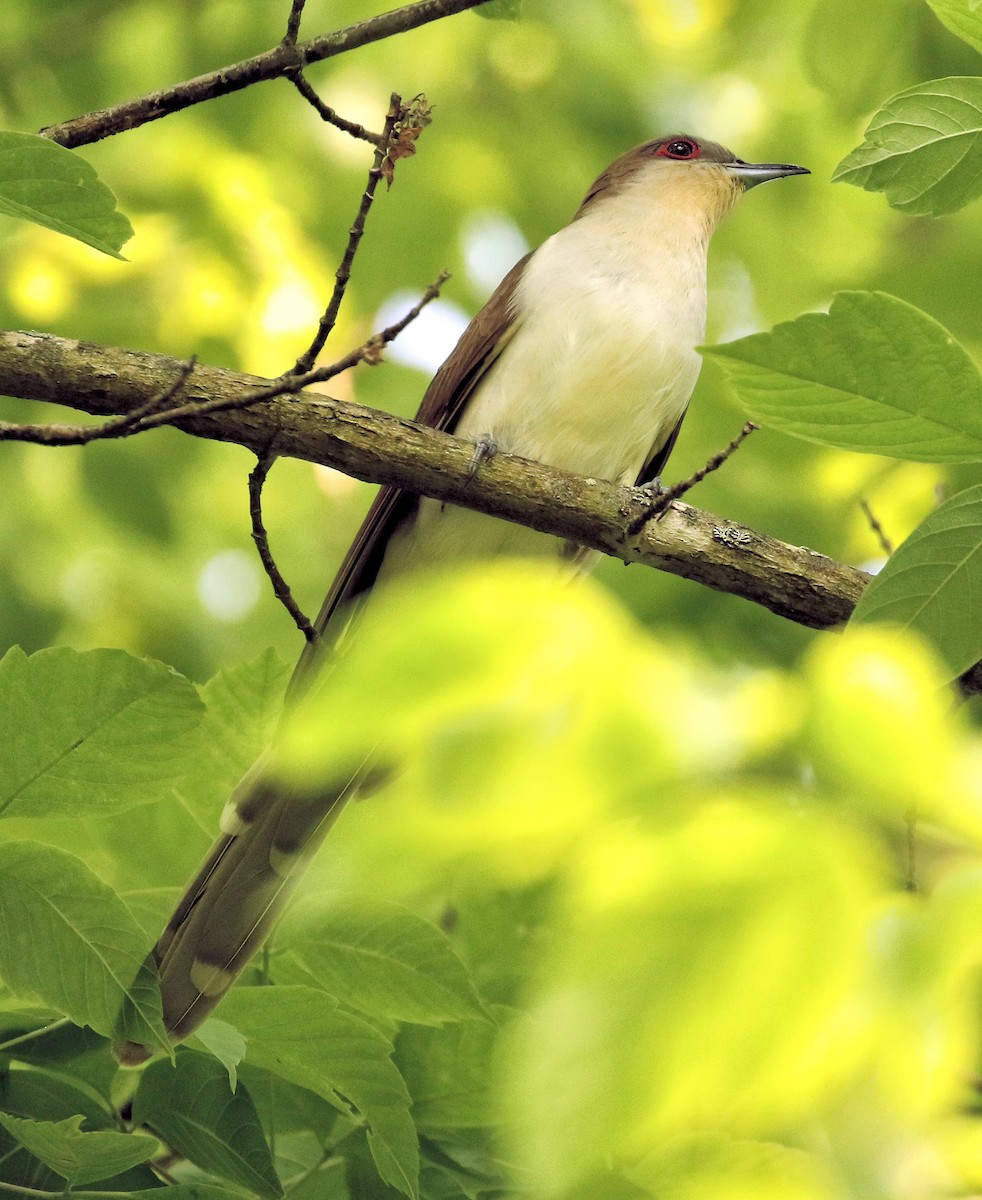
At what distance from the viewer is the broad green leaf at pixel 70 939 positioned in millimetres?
2135

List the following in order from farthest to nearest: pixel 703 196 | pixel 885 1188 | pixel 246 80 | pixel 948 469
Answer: pixel 703 196 → pixel 948 469 → pixel 246 80 → pixel 885 1188

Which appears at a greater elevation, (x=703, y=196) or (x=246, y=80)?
(x=703, y=196)

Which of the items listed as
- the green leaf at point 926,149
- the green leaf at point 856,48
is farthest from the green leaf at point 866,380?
the green leaf at point 856,48

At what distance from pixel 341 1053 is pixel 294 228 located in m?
4.73

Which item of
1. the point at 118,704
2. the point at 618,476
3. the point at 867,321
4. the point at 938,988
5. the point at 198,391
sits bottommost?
the point at 118,704

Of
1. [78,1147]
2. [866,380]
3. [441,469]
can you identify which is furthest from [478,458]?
[78,1147]

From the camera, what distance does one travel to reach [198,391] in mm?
2846

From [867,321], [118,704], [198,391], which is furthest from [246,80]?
[867,321]

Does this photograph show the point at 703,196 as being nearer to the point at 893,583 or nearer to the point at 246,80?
the point at 246,80

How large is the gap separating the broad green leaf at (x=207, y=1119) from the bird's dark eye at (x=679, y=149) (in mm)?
4381

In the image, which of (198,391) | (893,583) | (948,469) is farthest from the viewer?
(948,469)

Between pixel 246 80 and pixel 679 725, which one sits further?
pixel 246 80

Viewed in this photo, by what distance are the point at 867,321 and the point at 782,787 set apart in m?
1.13

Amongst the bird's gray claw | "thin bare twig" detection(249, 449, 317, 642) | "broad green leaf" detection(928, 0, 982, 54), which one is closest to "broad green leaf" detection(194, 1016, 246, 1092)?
"thin bare twig" detection(249, 449, 317, 642)
